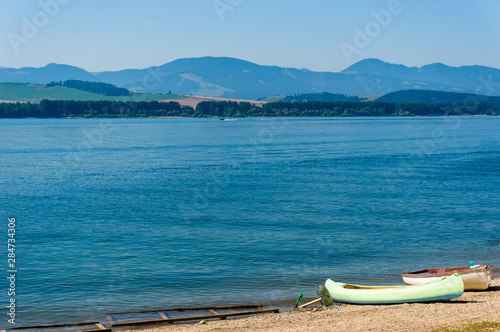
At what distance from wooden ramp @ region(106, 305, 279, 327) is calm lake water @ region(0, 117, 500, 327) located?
133 cm

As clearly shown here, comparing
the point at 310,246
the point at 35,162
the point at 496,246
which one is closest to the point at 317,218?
the point at 310,246

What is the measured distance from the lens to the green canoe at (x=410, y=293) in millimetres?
26719

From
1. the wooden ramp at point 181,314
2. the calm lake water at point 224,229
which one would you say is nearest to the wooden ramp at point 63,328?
the wooden ramp at point 181,314

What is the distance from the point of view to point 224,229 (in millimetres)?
46375

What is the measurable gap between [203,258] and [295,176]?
43824 millimetres

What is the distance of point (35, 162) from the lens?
9962 cm

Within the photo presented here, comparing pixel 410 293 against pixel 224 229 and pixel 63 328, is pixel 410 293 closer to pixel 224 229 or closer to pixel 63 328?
pixel 63 328

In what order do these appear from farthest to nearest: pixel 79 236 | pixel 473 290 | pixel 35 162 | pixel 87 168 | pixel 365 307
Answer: pixel 35 162
pixel 87 168
pixel 79 236
pixel 473 290
pixel 365 307

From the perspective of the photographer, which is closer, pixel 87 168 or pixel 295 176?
pixel 295 176

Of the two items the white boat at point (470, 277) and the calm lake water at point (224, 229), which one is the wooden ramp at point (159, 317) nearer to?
the calm lake water at point (224, 229)

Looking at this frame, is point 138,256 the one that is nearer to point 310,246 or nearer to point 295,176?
point 310,246

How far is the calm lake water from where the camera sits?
3156 centimetres

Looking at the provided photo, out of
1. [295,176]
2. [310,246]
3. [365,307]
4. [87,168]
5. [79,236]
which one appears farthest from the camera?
[87,168]

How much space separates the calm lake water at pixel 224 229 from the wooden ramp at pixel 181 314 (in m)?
1.33
